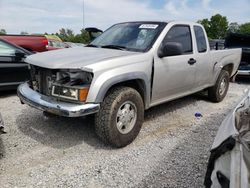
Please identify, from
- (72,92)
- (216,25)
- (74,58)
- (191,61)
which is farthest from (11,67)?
(216,25)

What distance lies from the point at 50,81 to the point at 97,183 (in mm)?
1524

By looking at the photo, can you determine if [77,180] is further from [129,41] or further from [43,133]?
[129,41]

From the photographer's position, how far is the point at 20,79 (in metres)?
6.73

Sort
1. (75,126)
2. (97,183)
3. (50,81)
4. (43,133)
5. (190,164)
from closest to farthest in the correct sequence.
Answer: (97,183) → (190,164) → (50,81) → (43,133) → (75,126)

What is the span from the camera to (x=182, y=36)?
Answer: 5.31m

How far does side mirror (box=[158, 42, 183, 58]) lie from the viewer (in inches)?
174

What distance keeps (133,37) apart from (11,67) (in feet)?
10.5

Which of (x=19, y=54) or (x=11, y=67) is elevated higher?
(x=19, y=54)

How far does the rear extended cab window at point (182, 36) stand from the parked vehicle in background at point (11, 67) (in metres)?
3.57

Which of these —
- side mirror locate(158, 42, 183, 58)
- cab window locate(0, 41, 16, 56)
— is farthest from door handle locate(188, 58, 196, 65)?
cab window locate(0, 41, 16, 56)

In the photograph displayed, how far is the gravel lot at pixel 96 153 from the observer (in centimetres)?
328

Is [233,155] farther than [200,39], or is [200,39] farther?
[200,39]

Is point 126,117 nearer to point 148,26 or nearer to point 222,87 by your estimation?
point 148,26

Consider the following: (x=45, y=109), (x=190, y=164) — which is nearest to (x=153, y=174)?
(x=190, y=164)
